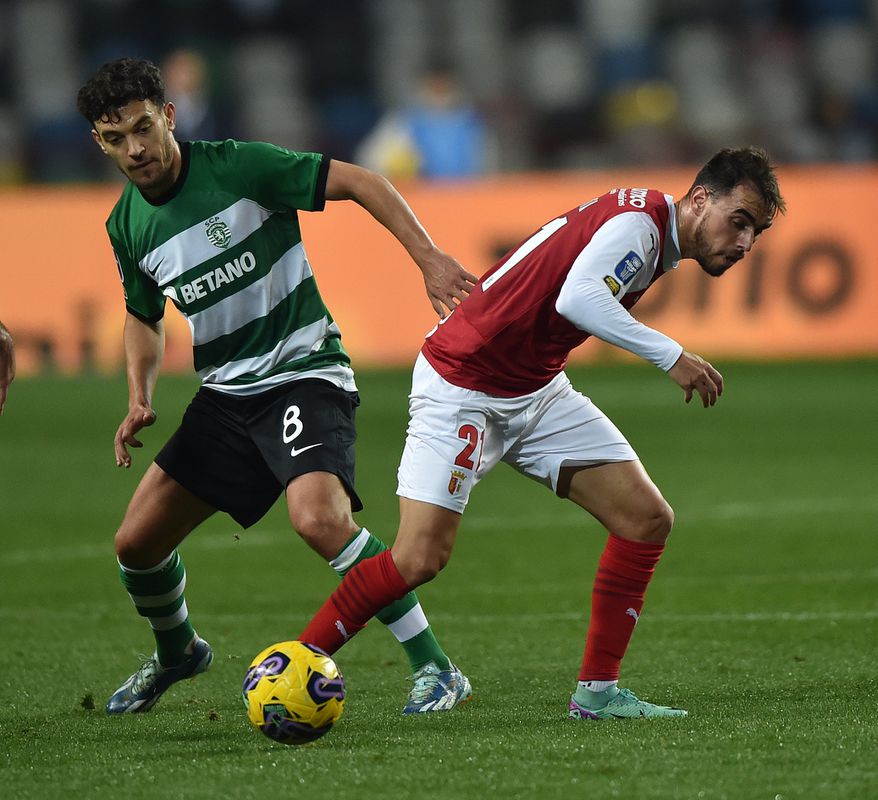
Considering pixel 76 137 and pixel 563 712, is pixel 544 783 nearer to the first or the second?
pixel 563 712

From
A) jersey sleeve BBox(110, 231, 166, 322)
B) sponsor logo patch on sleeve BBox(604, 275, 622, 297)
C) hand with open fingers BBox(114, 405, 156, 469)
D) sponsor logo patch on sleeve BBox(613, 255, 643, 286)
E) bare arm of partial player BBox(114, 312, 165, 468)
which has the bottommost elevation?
hand with open fingers BBox(114, 405, 156, 469)

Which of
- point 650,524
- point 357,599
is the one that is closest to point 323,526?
point 357,599

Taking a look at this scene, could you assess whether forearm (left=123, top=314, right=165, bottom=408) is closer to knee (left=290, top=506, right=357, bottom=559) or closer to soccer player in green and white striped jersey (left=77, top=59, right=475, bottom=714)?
soccer player in green and white striped jersey (left=77, top=59, right=475, bottom=714)

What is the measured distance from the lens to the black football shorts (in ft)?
17.9

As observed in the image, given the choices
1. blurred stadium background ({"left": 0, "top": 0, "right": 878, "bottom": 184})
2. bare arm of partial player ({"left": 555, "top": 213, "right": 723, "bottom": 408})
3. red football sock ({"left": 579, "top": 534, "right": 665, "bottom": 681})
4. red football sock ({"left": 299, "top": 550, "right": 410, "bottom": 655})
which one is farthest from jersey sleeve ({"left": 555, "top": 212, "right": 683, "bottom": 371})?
blurred stadium background ({"left": 0, "top": 0, "right": 878, "bottom": 184})

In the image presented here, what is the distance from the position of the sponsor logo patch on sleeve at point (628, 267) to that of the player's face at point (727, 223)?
24cm

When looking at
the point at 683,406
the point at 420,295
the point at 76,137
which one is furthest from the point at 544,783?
the point at 76,137

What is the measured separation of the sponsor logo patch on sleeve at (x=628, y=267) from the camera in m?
5.00

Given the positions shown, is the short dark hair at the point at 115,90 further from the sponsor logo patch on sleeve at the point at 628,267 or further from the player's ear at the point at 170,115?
the sponsor logo patch on sleeve at the point at 628,267

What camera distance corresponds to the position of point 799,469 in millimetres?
11211

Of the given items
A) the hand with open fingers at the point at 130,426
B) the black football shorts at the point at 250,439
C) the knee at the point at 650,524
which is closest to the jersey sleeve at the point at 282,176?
the black football shorts at the point at 250,439

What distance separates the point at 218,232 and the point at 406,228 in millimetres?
666

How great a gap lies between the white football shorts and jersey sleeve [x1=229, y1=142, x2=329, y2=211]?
0.67 m

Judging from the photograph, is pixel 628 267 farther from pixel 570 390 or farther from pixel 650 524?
pixel 650 524
